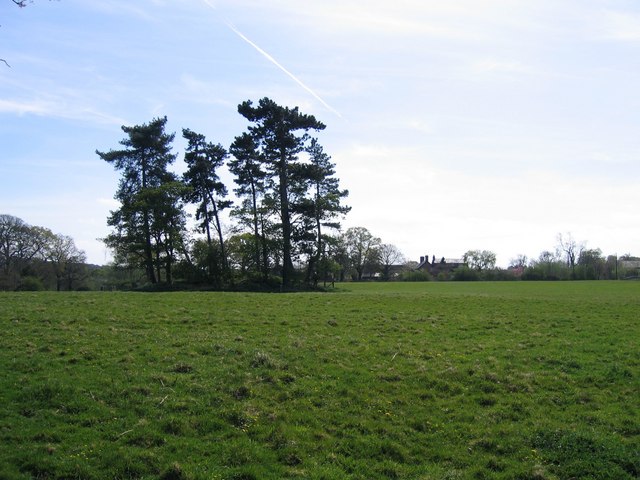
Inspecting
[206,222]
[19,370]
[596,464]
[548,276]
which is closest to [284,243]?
[206,222]

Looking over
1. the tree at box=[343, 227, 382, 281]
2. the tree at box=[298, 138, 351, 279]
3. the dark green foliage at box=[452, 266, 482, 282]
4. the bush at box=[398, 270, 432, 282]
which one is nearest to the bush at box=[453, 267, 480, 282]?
the dark green foliage at box=[452, 266, 482, 282]

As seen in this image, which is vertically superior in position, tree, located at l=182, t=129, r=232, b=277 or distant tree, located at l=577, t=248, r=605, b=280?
tree, located at l=182, t=129, r=232, b=277

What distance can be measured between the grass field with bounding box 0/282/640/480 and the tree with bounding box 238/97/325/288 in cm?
4061

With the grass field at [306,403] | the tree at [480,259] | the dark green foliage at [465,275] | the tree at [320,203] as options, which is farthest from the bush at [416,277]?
the grass field at [306,403]

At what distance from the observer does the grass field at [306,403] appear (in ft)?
24.8

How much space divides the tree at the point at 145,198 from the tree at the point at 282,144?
11052mm

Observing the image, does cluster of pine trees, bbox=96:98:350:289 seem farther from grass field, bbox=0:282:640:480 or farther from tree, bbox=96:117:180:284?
grass field, bbox=0:282:640:480

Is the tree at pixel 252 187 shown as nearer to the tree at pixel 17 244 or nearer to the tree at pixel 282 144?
the tree at pixel 282 144

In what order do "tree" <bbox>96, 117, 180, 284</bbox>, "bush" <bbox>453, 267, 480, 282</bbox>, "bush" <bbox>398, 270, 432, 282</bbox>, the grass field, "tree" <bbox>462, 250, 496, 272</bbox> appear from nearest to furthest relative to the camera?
the grass field
"tree" <bbox>96, 117, 180, 284</bbox>
"bush" <bbox>453, 267, 480, 282</bbox>
"bush" <bbox>398, 270, 432, 282</bbox>
"tree" <bbox>462, 250, 496, 272</bbox>

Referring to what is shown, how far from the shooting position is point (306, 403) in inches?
389

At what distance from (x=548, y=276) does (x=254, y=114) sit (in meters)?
97.4

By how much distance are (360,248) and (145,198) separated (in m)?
84.8

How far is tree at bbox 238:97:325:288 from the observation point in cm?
5544

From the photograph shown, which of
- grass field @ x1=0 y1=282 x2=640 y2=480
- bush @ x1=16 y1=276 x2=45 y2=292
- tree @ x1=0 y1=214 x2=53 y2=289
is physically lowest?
grass field @ x1=0 y1=282 x2=640 y2=480
